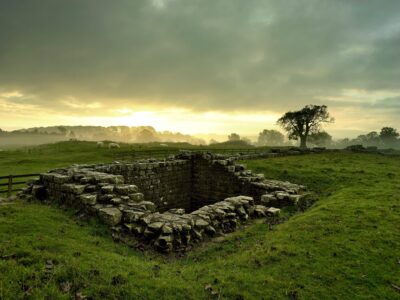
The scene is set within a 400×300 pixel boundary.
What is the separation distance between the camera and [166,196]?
2203cm

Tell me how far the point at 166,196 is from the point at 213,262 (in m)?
13.3

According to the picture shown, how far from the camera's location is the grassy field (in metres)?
6.64

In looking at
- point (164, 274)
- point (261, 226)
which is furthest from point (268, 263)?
point (261, 226)

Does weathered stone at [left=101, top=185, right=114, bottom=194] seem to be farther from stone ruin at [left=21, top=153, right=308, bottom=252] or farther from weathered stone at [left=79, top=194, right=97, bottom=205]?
weathered stone at [left=79, top=194, right=97, bottom=205]

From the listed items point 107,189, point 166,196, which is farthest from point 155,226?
point 166,196

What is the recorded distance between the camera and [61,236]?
9.05 meters

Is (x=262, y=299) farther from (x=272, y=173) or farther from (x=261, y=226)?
(x=272, y=173)

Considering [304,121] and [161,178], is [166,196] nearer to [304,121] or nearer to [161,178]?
[161,178]

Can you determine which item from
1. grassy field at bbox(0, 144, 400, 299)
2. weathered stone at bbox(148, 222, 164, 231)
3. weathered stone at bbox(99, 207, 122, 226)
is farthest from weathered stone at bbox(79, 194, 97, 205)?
weathered stone at bbox(148, 222, 164, 231)

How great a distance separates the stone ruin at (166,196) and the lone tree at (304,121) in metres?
56.7

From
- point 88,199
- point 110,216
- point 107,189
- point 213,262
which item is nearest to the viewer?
point 213,262

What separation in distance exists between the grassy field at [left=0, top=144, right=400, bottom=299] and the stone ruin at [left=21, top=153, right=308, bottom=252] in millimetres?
757

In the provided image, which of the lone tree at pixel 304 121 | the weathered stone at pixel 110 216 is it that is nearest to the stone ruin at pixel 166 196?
the weathered stone at pixel 110 216

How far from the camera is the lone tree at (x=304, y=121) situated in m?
72.8
